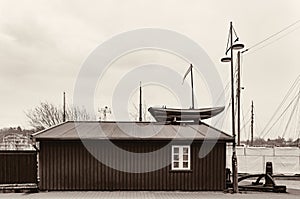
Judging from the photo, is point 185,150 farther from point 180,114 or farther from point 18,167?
point 18,167

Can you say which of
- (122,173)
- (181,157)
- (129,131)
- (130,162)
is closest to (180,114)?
(129,131)

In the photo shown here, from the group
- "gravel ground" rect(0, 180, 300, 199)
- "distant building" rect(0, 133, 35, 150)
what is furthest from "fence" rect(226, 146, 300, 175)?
"distant building" rect(0, 133, 35, 150)

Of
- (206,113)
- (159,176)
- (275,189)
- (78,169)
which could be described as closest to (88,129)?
(78,169)

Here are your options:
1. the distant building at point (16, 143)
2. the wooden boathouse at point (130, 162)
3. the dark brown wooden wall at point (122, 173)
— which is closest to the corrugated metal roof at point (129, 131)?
the wooden boathouse at point (130, 162)

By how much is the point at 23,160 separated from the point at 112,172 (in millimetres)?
4068

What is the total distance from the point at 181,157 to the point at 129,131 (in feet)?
9.53

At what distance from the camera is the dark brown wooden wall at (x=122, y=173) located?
17.4 metres

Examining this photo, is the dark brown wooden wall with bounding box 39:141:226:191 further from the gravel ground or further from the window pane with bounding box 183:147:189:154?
the gravel ground

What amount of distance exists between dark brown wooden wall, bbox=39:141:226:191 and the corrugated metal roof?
0.35m

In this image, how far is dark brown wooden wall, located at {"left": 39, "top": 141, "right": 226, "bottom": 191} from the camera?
57.0 feet

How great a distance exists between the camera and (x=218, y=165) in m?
17.6

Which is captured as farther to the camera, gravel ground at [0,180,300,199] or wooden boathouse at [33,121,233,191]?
wooden boathouse at [33,121,233,191]

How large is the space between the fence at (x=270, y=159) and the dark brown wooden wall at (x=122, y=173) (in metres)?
12.0

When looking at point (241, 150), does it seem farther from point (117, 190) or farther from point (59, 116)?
point (59, 116)
